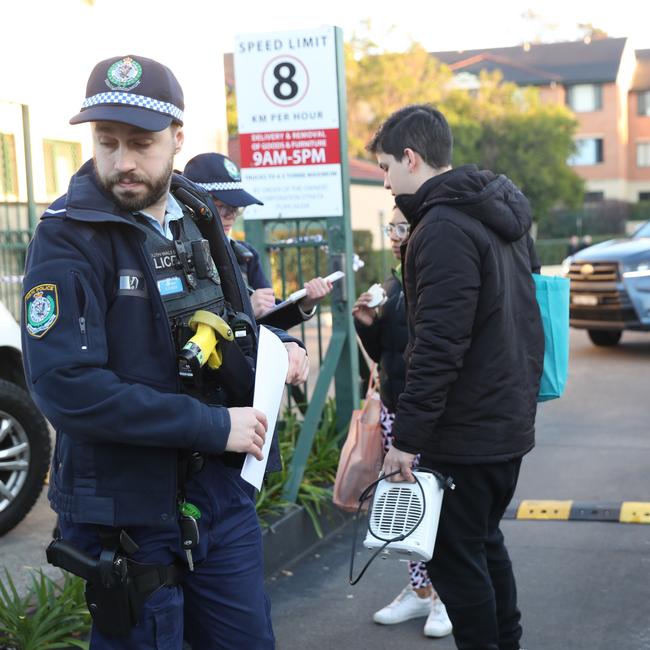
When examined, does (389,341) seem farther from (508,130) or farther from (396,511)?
(508,130)

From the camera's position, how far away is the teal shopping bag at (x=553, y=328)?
359 cm

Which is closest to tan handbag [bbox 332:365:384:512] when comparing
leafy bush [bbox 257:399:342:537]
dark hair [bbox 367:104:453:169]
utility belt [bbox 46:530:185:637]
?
leafy bush [bbox 257:399:342:537]

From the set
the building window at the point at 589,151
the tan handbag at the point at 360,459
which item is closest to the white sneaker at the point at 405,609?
the tan handbag at the point at 360,459

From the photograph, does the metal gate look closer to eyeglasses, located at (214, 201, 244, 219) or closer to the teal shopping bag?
eyeglasses, located at (214, 201, 244, 219)

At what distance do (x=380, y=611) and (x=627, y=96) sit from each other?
6542 centimetres

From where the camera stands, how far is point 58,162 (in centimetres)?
988

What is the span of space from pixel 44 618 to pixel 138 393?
1.88m

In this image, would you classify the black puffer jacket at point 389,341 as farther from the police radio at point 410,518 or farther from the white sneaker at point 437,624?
the police radio at point 410,518

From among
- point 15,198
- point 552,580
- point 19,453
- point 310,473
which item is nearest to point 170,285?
point 19,453

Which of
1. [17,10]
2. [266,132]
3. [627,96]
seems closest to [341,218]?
[266,132]

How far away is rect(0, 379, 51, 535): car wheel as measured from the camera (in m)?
5.14

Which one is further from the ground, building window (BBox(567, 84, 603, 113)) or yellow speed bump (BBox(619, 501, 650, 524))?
building window (BBox(567, 84, 603, 113))

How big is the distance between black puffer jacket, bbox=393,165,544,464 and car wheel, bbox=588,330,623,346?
1024cm

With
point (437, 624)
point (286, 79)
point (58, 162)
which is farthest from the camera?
point (58, 162)
